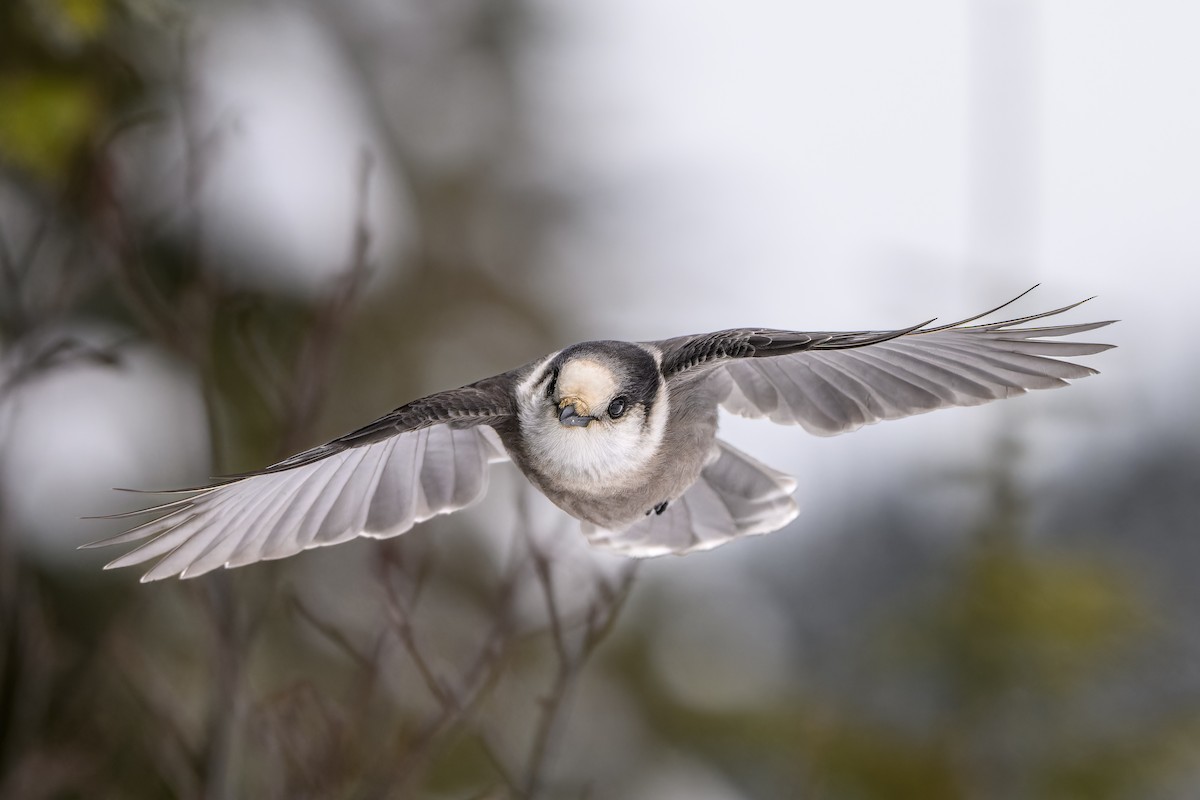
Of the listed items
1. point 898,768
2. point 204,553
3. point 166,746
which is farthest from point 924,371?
point 898,768

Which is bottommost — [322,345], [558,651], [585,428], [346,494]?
[558,651]

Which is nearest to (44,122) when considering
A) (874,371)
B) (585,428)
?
(585,428)

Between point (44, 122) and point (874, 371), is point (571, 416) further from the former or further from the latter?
point (44, 122)

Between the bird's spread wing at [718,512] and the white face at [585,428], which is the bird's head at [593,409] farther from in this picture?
the bird's spread wing at [718,512]

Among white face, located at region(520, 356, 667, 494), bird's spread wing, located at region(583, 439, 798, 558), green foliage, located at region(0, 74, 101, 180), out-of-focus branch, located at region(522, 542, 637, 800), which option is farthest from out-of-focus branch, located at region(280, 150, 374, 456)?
green foliage, located at region(0, 74, 101, 180)

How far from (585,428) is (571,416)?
0.18 ft

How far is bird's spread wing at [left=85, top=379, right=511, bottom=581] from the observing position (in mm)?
1771

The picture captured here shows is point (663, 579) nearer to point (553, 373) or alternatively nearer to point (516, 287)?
point (516, 287)

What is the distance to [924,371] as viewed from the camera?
2174mm

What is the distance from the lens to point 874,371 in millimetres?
2246

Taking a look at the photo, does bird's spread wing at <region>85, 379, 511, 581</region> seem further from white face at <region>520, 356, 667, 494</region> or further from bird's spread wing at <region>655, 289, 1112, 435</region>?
bird's spread wing at <region>655, 289, 1112, 435</region>

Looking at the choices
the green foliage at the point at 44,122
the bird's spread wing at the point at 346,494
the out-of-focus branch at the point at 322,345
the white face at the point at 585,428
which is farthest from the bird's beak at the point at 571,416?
the green foliage at the point at 44,122

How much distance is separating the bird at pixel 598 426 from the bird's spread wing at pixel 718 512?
0.02 meters

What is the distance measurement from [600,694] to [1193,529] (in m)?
2.97
